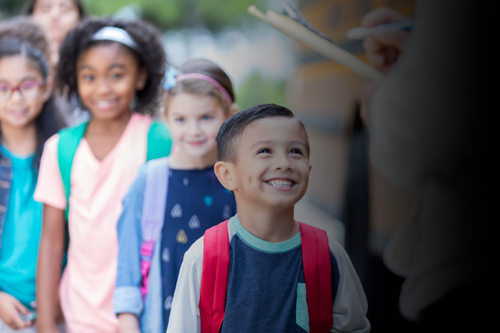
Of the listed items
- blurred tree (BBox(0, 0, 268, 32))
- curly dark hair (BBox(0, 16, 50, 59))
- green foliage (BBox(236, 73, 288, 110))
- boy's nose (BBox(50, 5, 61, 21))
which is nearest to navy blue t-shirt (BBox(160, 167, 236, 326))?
green foliage (BBox(236, 73, 288, 110))

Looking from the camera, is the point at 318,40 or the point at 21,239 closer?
the point at 318,40

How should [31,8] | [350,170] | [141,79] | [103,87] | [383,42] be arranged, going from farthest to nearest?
[31,8]
[141,79]
[103,87]
[350,170]
[383,42]

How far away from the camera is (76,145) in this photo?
1.97 meters

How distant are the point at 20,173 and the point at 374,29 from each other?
1624 mm

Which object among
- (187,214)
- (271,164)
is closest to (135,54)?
(187,214)

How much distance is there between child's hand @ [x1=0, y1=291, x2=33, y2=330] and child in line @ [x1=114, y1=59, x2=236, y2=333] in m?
0.76

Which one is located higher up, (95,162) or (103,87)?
(103,87)

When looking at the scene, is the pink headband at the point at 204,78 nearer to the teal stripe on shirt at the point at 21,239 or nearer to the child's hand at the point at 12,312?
the teal stripe on shirt at the point at 21,239

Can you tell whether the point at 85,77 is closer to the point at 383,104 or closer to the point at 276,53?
the point at 276,53

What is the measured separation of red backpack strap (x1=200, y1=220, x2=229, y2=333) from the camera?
126cm

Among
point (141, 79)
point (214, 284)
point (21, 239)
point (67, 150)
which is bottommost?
point (21, 239)

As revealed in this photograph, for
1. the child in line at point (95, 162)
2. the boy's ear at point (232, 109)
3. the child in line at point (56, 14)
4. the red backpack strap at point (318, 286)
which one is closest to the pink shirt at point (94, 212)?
the child in line at point (95, 162)

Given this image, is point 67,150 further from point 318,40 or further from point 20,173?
point 318,40

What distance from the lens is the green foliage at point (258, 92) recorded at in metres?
1.95
